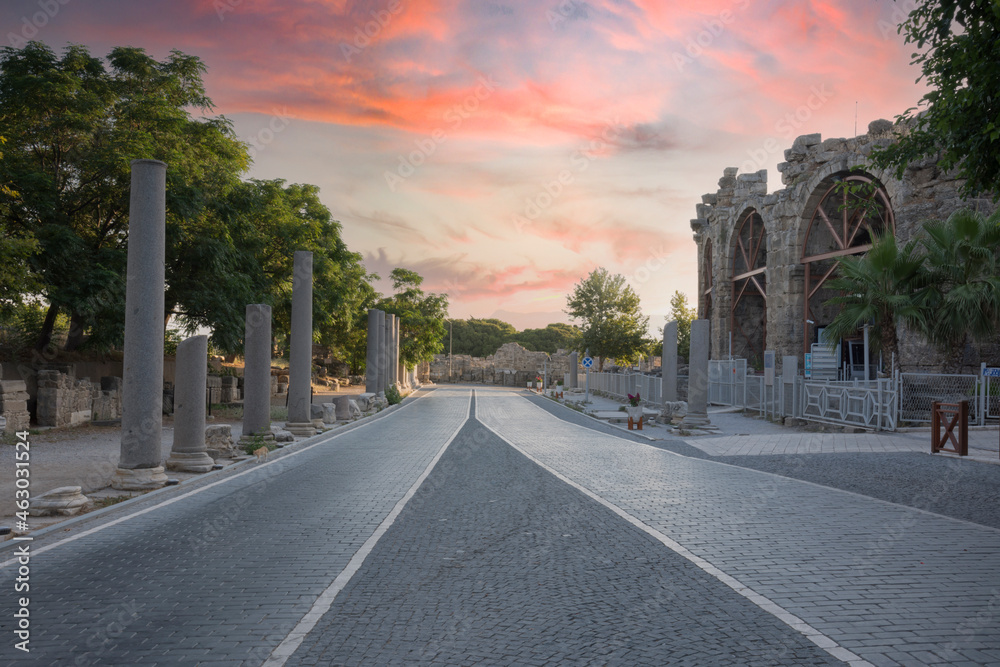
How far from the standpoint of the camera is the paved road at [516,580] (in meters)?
4.32

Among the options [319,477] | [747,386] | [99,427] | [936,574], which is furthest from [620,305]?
[936,574]

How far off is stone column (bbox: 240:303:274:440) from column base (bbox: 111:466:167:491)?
6044 millimetres

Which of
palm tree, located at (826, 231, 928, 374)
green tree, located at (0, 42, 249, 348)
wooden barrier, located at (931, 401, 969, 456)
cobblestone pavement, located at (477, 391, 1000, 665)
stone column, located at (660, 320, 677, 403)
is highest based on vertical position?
green tree, located at (0, 42, 249, 348)

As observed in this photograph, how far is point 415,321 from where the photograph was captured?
185 feet

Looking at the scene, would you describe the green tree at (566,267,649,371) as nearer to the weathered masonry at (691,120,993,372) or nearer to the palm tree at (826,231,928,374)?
→ the weathered masonry at (691,120,993,372)

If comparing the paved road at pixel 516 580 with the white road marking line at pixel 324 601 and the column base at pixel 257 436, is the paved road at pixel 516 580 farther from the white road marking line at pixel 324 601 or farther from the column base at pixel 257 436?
the column base at pixel 257 436

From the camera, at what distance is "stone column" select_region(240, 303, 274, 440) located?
54.7 ft

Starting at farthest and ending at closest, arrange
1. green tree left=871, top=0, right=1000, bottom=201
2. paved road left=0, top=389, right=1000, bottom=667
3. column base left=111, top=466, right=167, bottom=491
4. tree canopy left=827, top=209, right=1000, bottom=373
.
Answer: tree canopy left=827, top=209, right=1000, bottom=373
column base left=111, top=466, right=167, bottom=491
green tree left=871, top=0, right=1000, bottom=201
paved road left=0, top=389, right=1000, bottom=667

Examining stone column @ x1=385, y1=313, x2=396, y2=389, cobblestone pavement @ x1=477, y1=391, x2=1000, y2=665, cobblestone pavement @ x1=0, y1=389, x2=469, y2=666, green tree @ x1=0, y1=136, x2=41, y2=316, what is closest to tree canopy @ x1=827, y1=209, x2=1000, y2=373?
cobblestone pavement @ x1=477, y1=391, x2=1000, y2=665

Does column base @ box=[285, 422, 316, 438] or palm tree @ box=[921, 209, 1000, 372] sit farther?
column base @ box=[285, 422, 316, 438]

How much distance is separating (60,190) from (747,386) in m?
25.1

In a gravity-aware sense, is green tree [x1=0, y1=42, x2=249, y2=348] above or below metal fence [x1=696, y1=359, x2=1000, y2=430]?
above

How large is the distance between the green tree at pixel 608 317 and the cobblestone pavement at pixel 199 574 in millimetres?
46479

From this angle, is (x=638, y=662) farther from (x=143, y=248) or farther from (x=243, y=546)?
(x=143, y=248)
